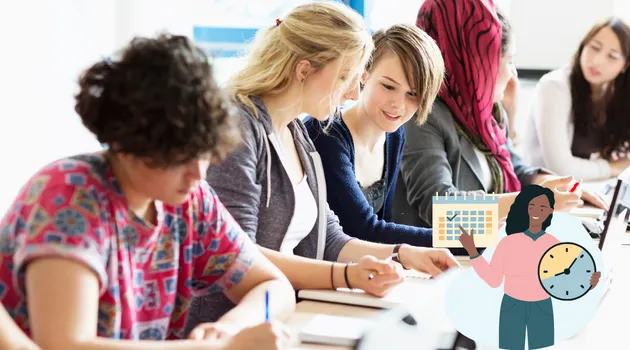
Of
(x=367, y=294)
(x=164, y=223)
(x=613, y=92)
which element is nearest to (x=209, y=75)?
(x=164, y=223)

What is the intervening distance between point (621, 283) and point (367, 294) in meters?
0.65

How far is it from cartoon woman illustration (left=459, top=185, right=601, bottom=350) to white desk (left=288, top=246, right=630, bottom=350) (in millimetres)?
152

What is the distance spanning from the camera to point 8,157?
3.04 m

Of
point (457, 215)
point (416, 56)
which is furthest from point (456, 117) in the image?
point (457, 215)

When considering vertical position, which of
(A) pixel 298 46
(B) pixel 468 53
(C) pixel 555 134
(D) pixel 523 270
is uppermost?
(A) pixel 298 46

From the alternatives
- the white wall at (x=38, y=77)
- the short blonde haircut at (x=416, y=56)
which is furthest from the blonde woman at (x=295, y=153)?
the white wall at (x=38, y=77)

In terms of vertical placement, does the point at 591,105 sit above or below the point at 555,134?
above

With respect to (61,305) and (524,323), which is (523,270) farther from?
(61,305)

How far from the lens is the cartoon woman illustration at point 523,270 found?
1191 millimetres

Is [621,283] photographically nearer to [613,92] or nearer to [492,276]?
[492,276]

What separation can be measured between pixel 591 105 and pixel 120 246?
282 centimetres

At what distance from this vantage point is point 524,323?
1.21 meters

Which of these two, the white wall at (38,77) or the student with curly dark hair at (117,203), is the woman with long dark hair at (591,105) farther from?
the student with curly dark hair at (117,203)

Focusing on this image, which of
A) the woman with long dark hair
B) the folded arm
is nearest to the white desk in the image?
the folded arm
